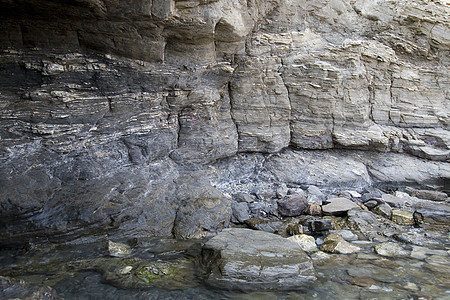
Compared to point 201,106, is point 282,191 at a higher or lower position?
lower

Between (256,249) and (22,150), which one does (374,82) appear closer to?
(256,249)

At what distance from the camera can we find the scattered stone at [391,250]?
5441 mm

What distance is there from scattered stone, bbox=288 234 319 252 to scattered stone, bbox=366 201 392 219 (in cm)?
203

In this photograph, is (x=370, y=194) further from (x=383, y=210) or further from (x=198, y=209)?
(x=198, y=209)

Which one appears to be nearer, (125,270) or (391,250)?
(125,270)

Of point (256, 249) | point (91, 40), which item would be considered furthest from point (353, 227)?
point (91, 40)

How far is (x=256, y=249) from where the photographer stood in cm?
497

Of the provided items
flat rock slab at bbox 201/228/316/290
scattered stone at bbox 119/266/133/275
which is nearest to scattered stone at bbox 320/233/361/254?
flat rock slab at bbox 201/228/316/290

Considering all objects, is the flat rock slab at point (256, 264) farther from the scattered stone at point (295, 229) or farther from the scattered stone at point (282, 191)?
the scattered stone at point (282, 191)

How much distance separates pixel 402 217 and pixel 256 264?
3.61 meters

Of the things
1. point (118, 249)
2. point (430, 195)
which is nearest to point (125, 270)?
point (118, 249)

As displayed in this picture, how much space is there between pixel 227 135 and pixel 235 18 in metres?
2.43

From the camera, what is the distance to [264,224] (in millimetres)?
6379

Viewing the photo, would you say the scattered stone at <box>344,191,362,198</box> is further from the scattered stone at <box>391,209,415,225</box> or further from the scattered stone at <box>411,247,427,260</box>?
the scattered stone at <box>411,247,427,260</box>
